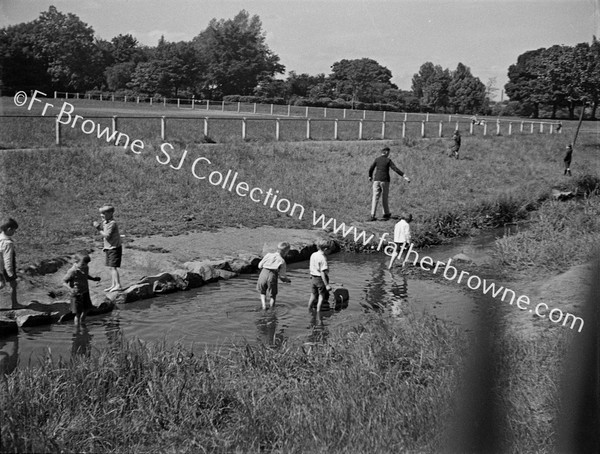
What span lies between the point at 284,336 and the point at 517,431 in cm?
482

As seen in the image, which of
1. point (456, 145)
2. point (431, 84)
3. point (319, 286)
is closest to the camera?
point (431, 84)

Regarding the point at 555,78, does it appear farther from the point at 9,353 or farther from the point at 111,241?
the point at 9,353

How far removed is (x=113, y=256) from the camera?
11891mm

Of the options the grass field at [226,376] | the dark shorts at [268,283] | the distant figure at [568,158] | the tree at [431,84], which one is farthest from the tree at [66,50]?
the distant figure at [568,158]

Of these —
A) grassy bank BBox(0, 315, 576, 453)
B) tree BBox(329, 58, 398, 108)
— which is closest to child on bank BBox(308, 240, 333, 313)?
tree BBox(329, 58, 398, 108)

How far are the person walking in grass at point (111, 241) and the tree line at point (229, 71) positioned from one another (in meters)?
2.63

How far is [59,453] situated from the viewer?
598cm

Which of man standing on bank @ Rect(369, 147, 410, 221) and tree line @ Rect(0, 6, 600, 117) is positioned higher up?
tree line @ Rect(0, 6, 600, 117)

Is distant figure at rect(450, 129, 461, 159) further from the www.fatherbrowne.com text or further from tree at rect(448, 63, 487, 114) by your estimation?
tree at rect(448, 63, 487, 114)

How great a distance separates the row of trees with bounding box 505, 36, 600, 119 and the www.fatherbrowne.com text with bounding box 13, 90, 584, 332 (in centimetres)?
284

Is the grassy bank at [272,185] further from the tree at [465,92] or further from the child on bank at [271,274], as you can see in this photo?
the tree at [465,92]

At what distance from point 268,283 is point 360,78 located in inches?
142

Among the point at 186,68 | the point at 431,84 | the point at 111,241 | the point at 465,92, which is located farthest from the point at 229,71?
the point at 111,241

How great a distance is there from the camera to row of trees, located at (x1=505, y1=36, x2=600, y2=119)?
7955mm
